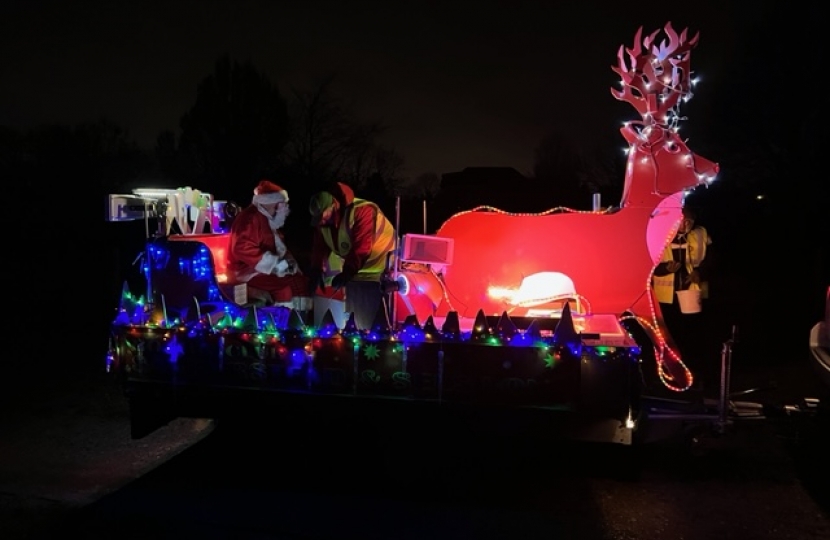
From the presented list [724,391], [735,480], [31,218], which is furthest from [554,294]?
[31,218]

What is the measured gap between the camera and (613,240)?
5.95 meters

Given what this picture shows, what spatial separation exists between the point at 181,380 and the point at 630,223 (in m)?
3.68

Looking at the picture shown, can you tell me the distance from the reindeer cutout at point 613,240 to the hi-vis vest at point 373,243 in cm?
40

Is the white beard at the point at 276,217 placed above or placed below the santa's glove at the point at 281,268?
above

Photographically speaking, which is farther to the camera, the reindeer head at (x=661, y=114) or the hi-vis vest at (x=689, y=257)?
the hi-vis vest at (x=689, y=257)

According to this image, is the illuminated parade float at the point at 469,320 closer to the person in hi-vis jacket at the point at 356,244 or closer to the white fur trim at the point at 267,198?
the person in hi-vis jacket at the point at 356,244

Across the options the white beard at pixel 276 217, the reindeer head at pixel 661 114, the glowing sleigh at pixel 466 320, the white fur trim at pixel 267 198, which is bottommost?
the glowing sleigh at pixel 466 320

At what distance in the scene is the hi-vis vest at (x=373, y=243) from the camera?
17.9ft

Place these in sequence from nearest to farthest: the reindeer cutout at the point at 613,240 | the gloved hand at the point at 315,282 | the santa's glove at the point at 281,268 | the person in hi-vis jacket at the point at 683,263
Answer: the reindeer cutout at the point at 613,240
the gloved hand at the point at 315,282
the santa's glove at the point at 281,268
the person in hi-vis jacket at the point at 683,263

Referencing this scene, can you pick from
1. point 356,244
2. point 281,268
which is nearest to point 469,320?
point 356,244

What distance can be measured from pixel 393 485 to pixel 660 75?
367 cm

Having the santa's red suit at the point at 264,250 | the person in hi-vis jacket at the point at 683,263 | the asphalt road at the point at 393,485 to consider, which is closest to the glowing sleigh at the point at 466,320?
the santa's red suit at the point at 264,250

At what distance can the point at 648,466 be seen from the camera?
5129 millimetres

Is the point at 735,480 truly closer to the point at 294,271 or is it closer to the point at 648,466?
the point at 648,466
